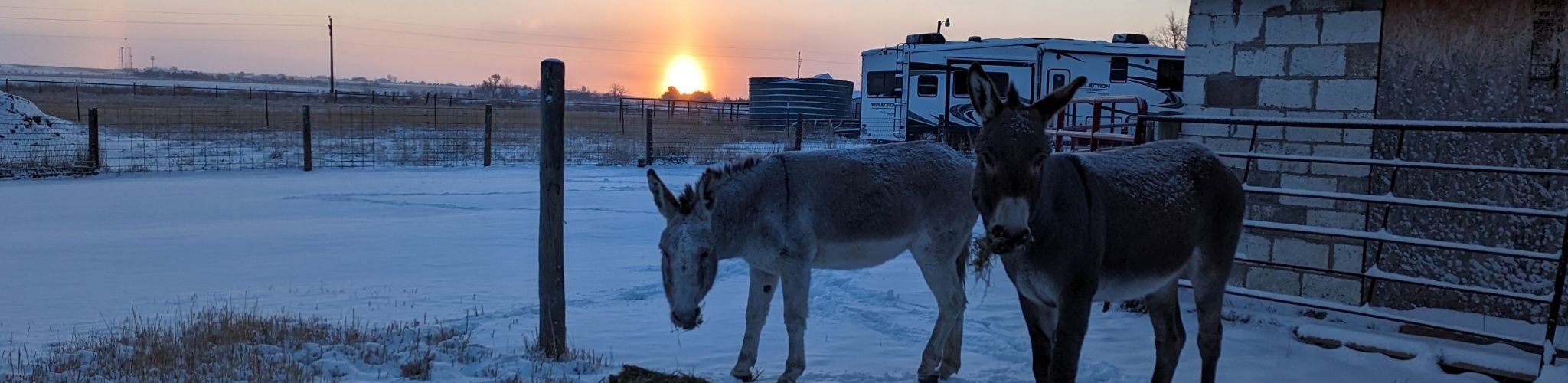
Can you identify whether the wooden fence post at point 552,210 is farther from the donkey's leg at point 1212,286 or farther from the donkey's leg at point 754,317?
the donkey's leg at point 1212,286

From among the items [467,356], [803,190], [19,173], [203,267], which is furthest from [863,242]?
[19,173]

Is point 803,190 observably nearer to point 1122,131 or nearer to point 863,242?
point 863,242

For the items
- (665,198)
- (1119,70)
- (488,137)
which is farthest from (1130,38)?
(665,198)

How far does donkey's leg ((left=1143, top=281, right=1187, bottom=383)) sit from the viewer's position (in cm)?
487

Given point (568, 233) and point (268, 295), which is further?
point (568, 233)

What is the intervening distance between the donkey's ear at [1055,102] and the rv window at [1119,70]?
20510 mm

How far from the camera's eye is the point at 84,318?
683 centimetres

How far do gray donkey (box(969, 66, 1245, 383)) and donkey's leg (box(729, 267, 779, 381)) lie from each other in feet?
6.27

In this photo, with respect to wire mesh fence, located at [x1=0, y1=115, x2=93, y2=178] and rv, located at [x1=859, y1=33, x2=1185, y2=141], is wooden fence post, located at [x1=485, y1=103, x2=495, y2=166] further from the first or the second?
rv, located at [x1=859, y1=33, x2=1185, y2=141]

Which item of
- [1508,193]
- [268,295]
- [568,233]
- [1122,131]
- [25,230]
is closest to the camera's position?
[1508,193]

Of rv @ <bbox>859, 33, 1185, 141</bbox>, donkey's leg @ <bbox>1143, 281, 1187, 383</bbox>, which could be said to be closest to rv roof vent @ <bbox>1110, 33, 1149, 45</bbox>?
rv @ <bbox>859, 33, 1185, 141</bbox>

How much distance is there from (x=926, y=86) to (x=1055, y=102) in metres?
22.7

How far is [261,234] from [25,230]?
2512 mm

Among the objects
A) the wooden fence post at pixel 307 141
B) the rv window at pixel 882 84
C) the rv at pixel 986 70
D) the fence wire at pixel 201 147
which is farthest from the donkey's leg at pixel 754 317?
the rv window at pixel 882 84
